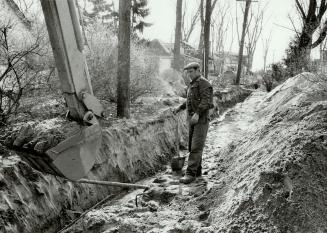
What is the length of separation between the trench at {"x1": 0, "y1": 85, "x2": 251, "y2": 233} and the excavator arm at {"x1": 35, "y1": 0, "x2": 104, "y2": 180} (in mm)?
1209

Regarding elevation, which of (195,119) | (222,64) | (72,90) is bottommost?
(222,64)

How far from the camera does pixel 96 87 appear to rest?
9766mm

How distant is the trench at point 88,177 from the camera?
4.66m

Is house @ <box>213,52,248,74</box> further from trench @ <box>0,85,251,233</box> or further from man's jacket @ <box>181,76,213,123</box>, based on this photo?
man's jacket @ <box>181,76,213,123</box>

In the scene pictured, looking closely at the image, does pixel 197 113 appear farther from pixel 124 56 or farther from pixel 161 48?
pixel 161 48

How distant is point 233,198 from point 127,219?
1.48 meters

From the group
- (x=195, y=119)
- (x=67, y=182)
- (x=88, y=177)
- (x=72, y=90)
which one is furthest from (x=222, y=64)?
(x=72, y=90)

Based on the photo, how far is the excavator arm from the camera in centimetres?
368

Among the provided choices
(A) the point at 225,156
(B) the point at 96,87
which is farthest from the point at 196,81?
(B) the point at 96,87

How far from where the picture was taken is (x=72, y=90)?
392 cm

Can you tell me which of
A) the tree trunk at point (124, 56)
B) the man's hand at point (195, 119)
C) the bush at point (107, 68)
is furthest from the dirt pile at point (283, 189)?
the bush at point (107, 68)

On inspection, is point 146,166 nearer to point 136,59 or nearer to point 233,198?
point 233,198

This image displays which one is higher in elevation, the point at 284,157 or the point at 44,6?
the point at 44,6

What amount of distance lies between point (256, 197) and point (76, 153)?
83.5 inches
